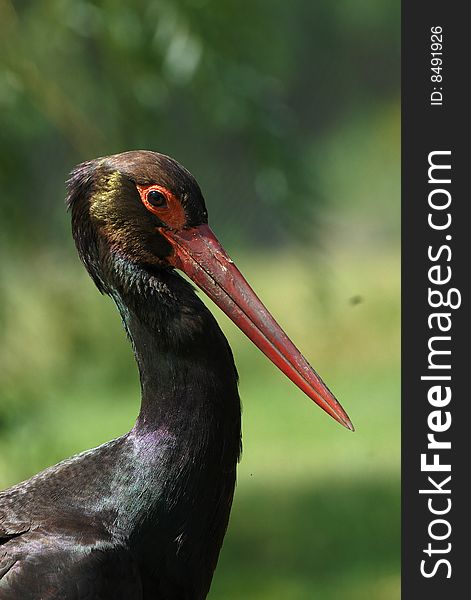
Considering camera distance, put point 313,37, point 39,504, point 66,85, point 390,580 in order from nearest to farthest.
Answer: point 39,504, point 66,85, point 390,580, point 313,37

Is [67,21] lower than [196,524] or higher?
higher

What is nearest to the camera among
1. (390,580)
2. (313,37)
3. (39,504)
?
(39,504)

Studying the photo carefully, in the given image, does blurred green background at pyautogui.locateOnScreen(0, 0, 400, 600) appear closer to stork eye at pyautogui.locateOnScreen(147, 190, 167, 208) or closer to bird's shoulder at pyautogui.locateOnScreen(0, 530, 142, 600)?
stork eye at pyautogui.locateOnScreen(147, 190, 167, 208)

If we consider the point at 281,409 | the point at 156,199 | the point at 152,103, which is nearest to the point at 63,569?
the point at 156,199

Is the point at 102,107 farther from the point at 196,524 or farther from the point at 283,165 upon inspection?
the point at 196,524

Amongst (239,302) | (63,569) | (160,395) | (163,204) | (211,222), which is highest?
(211,222)

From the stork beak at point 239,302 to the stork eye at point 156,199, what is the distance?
0.32ft

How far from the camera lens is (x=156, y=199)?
12.1 feet

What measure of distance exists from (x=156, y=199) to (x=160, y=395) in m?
0.48

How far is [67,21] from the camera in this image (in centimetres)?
610

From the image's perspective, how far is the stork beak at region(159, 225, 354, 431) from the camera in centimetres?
374

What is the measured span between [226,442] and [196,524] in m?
0.21

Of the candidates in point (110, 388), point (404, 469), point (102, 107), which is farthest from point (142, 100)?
point (110, 388)

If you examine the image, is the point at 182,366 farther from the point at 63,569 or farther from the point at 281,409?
the point at 281,409
